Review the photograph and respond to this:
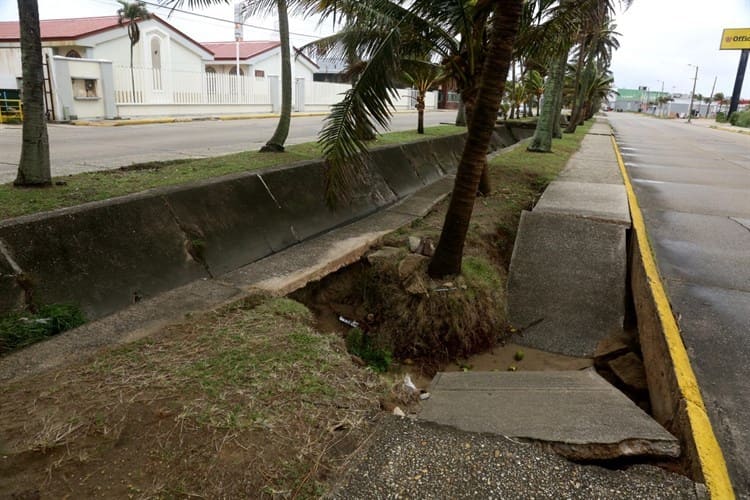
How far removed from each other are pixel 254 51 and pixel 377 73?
118 ft

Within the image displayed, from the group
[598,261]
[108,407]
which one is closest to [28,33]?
[108,407]

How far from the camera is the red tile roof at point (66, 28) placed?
24250 mm

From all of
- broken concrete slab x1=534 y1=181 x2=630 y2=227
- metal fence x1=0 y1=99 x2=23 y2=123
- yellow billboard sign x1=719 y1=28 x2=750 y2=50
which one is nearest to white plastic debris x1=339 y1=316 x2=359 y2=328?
broken concrete slab x1=534 y1=181 x2=630 y2=227

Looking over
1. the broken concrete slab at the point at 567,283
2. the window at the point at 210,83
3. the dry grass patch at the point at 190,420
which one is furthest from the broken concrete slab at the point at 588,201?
the window at the point at 210,83

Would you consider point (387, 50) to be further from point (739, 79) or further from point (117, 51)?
point (739, 79)

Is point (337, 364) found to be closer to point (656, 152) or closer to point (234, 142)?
point (234, 142)

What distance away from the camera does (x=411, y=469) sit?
2816 millimetres

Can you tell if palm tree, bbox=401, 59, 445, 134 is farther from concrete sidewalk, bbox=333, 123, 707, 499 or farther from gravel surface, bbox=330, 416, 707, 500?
gravel surface, bbox=330, 416, 707, 500

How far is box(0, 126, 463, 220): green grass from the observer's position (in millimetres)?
5270

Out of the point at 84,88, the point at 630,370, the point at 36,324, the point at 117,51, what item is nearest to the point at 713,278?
the point at 630,370

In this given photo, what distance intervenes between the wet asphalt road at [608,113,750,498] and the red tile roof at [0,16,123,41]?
23.9m

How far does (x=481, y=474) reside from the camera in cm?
280

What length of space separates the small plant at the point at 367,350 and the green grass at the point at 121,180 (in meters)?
2.29

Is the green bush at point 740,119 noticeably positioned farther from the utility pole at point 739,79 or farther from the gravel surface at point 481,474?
the gravel surface at point 481,474
